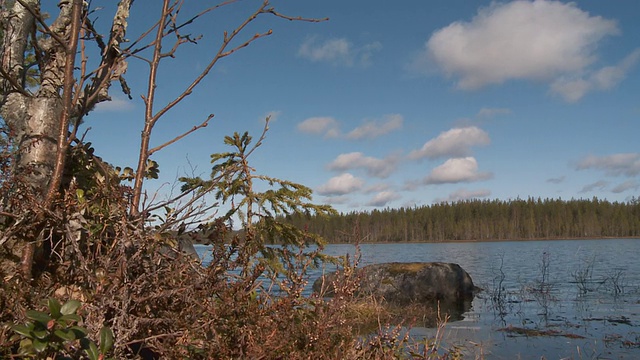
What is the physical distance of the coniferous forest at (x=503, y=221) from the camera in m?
122

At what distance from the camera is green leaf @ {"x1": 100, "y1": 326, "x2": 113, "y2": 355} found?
1.89 m

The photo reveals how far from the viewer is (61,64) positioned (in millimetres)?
2938

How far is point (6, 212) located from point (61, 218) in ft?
0.82

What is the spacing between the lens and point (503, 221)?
422ft

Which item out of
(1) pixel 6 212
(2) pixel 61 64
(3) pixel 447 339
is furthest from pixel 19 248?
(3) pixel 447 339

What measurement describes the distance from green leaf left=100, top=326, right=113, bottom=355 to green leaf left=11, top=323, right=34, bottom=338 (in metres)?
0.23

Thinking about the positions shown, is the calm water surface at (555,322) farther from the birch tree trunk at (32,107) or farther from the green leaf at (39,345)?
the green leaf at (39,345)

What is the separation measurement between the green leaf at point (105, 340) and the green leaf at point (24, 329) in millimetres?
234

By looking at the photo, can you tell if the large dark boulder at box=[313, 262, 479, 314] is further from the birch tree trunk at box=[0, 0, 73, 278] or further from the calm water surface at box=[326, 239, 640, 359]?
the birch tree trunk at box=[0, 0, 73, 278]

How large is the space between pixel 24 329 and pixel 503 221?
135260mm

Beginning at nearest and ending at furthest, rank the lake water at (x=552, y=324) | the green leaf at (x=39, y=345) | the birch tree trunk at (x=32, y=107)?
the green leaf at (x=39, y=345)
the birch tree trunk at (x=32, y=107)
the lake water at (x=552, y=324)

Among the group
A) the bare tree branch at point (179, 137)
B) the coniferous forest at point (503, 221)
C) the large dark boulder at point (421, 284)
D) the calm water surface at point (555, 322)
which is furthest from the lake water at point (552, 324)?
the coniferous forest at point (503, 221)

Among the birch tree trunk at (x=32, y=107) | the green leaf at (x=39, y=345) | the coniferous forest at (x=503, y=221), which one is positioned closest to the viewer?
the green leaf at (x=39, y=345)

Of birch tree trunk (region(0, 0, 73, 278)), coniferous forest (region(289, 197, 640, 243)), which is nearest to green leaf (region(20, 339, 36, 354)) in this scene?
birch tree trunk (region(0, 0, 73, 278))
